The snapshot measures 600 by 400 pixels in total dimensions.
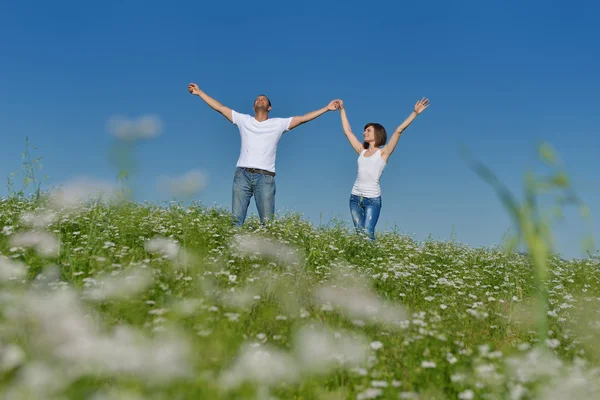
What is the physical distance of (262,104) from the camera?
11.2 metres

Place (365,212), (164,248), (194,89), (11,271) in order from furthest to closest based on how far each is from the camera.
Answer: (194,89) → (365,212) → (164,248) → (11,271)

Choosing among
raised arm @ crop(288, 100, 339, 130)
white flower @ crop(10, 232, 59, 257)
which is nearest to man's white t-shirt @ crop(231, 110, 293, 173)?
raised arm @ crop(288, 100, 339, 130)

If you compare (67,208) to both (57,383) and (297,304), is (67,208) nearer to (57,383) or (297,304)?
(297,304)

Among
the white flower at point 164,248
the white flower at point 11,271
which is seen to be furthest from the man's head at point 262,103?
the white flower at point 11,271

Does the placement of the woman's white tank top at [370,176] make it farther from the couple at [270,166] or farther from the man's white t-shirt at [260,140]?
the man's white t-shirt at [260,140]

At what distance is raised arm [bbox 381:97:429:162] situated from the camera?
10781 mm

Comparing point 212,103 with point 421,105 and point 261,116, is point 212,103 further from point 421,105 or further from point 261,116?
point 421,105

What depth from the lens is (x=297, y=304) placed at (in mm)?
6121

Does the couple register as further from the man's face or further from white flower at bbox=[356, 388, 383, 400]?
white flower at bbox=[356, 388, 383, 400]

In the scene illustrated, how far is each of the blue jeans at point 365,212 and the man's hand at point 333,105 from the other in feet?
6.10

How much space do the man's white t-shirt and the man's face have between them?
303 mm

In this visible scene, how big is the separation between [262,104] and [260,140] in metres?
0.92

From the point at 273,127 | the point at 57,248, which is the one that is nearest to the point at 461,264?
the point at 273,127

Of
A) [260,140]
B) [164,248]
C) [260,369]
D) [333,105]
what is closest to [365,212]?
[333,105]
